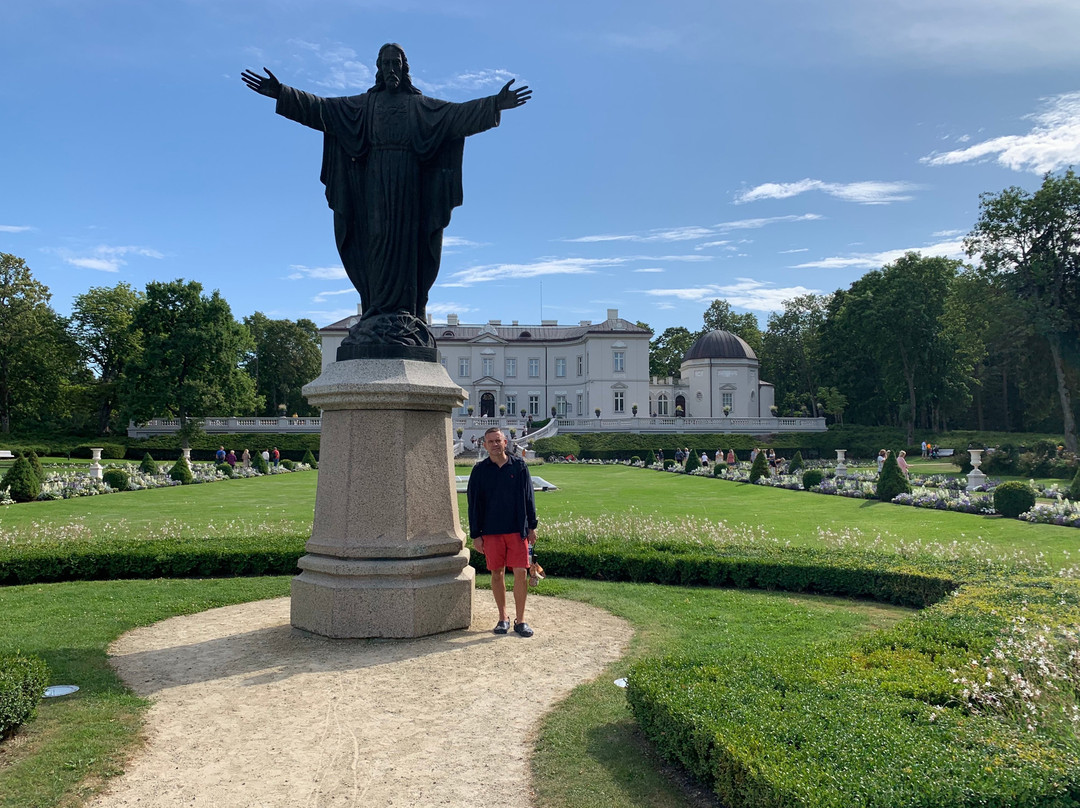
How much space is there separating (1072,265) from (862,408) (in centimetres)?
2213

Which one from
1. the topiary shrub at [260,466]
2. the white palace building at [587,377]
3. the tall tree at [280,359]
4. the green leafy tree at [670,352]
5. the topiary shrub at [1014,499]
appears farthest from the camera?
the green leafy tree at [670,352]

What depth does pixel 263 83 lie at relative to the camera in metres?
6.19

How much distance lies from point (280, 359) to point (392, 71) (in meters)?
60.9

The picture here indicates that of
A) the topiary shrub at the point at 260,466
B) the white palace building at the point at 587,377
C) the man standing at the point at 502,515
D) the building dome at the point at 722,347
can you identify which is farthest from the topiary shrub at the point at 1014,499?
the building dome at the point at 722,347

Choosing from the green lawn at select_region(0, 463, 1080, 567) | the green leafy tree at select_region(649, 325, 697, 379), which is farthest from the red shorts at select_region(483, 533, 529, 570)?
the green leafy tree at select_region(649, 325, 697, 379)

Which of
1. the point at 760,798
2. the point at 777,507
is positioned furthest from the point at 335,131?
the point at 777,507

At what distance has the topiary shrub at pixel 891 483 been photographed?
1978 cm

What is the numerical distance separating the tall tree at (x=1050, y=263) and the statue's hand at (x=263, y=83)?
119 feet

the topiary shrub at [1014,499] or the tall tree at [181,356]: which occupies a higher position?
the tall tree at [181,356]

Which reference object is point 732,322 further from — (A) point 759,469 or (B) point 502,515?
(B) point 502,515

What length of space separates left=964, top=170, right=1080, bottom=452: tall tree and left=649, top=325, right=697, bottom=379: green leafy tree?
4086cm

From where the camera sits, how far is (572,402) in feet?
215

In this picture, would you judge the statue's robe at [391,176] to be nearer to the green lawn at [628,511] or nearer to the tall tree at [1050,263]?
the green lawn at [628,511]

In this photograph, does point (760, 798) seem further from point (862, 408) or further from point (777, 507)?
point (862, 408)
